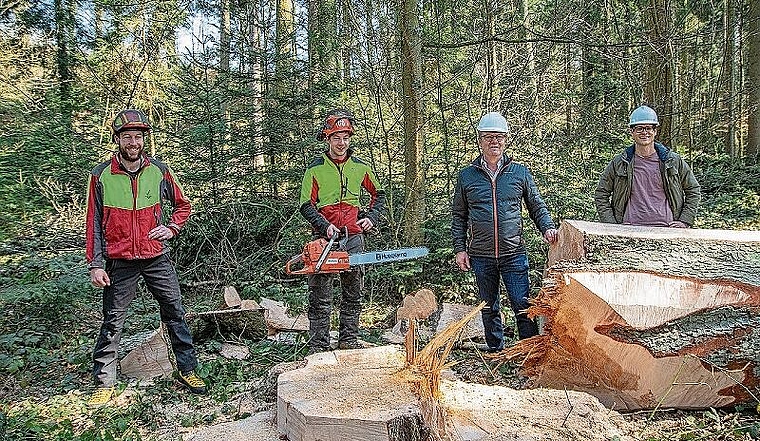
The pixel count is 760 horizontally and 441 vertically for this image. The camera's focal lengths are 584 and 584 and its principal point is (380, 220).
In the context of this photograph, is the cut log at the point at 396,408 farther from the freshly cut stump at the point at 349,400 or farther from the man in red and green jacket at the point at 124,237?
the man in red and green jacket at the point at 124,237

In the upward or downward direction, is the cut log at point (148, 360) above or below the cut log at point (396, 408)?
below

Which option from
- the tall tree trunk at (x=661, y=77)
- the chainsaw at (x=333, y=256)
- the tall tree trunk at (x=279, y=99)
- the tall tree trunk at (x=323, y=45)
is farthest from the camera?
the tall tree trunk at (x=661, y=77)

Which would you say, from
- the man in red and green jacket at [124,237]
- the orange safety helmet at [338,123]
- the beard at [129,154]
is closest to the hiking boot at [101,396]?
the man in red and green jacket at [124,237]

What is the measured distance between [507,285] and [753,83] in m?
9.58

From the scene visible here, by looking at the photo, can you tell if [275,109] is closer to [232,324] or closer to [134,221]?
[232,324]

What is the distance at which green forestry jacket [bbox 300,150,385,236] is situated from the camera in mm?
4500

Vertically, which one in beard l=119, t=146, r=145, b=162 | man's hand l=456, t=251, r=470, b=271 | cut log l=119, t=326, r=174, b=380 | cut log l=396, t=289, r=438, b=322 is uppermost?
beard l=119, t=146, r=145, b=162

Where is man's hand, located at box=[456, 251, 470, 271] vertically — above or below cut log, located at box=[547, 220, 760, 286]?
below

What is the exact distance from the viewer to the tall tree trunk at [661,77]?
8.77m

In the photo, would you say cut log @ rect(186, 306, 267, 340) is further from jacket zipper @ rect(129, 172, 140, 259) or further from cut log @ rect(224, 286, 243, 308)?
jacket zipper @ rect(129, 172, 140, 259)

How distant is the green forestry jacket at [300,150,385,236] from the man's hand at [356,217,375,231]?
0.03m

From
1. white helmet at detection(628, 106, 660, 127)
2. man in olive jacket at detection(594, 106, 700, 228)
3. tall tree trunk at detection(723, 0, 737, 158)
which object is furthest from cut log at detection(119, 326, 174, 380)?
tall tree trunk at detection(723, 0, 737, 158)

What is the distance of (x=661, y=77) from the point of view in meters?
9.26

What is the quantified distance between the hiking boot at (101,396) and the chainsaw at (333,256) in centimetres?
150
